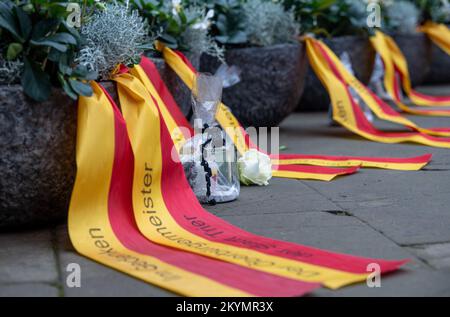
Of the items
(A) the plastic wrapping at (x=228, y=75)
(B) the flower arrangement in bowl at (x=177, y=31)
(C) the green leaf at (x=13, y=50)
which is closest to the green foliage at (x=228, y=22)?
(B) the flower arrangement in bowl at (x=177, y=31)

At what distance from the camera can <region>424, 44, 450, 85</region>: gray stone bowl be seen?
673 centimetres

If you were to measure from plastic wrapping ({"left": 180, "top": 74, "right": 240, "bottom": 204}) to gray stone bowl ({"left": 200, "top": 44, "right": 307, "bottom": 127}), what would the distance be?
1.25 meters

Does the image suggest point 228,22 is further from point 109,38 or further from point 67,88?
point 67,88

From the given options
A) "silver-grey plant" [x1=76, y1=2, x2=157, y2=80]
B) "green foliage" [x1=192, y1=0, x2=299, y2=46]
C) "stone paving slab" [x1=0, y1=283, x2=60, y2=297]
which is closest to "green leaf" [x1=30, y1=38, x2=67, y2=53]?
"silver-grey plant" [x1=76, y1=2, x2=157, y2=80]

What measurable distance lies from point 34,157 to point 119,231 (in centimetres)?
35

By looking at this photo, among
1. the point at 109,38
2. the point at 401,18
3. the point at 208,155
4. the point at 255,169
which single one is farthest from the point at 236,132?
the point at 401,18

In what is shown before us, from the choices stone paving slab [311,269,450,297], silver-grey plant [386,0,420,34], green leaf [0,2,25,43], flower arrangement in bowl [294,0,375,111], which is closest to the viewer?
stone paving slab [311,269,450,297]

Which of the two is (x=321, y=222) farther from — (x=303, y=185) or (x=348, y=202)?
(x=303, y=185)

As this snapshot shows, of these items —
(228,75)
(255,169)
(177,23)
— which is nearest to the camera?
(255,169)

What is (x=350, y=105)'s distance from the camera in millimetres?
4246

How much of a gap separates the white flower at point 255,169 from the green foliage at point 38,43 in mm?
941

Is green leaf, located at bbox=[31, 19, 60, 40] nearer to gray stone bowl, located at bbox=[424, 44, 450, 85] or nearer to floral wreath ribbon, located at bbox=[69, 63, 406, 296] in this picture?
floral wreath ribbon, located at bbox=[69, 63, 406, 296]

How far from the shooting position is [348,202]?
9.21 feet

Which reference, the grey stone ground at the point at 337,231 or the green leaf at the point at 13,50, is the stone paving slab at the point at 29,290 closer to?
the grey stone ground at the point at 337,231
